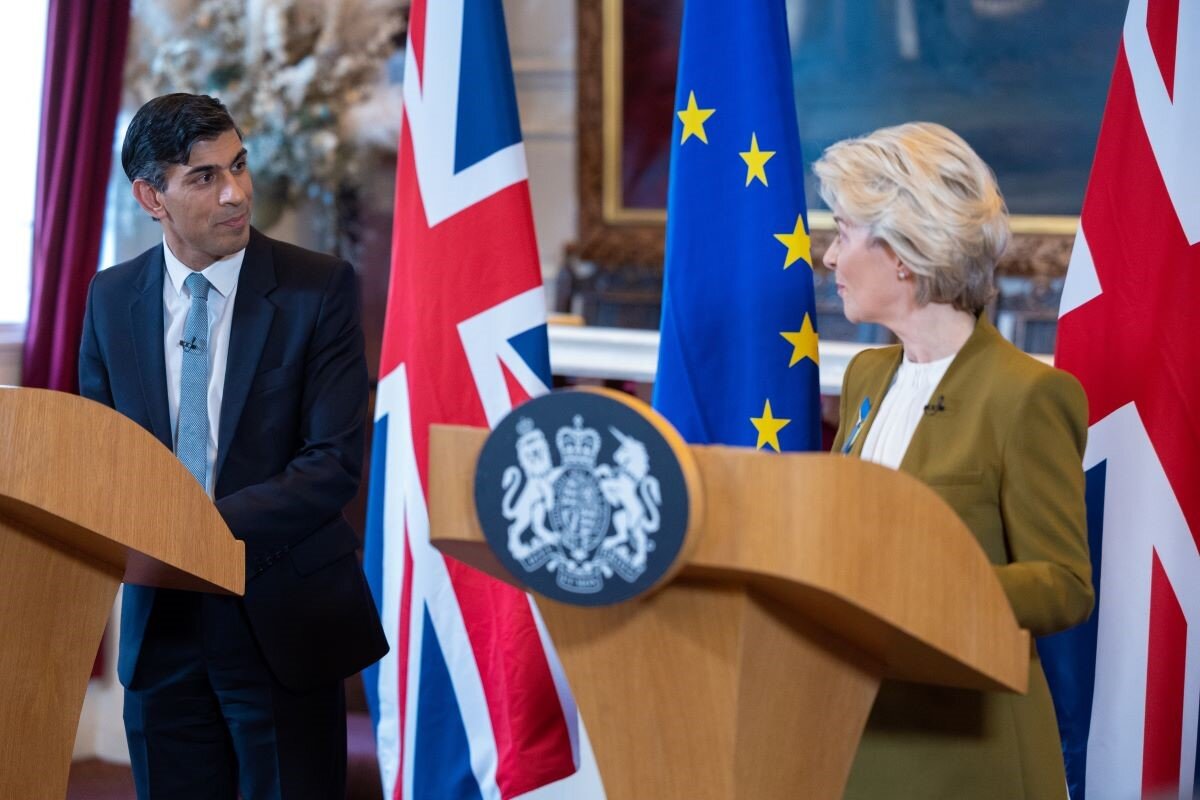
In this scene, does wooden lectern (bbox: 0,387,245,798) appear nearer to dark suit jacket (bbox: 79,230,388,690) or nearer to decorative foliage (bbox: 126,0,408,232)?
dark suit jacket (bbox: 79,230,388,690)

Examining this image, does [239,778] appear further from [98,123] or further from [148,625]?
[98,123]

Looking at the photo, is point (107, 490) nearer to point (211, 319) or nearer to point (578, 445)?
point (211, 319)

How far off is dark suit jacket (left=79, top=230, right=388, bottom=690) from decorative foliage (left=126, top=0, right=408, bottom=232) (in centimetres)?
333

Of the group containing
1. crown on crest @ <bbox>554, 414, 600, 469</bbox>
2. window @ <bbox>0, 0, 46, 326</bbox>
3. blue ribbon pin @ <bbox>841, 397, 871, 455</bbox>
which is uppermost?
window @ <bbox>0, 0, 46, 326</bbox>

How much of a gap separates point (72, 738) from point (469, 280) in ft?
3.88

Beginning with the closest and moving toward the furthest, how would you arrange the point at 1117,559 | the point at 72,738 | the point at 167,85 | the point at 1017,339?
the point at 72,738 < the point at 1117,559 < the point at 167,85 < the point at 1017,339

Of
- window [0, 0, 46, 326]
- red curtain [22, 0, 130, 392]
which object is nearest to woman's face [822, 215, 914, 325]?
red curtain [22, 0, 130, 392]

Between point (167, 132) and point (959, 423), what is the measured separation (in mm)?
1267

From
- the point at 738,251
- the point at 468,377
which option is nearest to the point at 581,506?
the point at 738,251

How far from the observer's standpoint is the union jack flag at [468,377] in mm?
2703

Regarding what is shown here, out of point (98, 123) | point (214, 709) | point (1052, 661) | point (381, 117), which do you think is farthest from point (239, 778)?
point (381, 117)

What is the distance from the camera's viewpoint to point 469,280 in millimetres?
2719

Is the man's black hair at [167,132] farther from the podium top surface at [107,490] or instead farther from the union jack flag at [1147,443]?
the union jack flag at [1147,443]

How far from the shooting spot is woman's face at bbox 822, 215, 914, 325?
172cm
